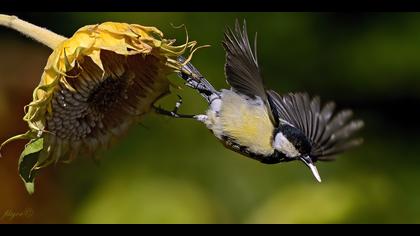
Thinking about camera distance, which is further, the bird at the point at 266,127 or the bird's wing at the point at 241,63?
the bird at the point at 266,127

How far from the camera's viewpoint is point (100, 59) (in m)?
1.62

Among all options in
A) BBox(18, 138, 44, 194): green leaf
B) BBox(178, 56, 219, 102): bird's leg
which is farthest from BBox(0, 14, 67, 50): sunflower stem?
BBox(178, 56, 219, 102): bird's leg

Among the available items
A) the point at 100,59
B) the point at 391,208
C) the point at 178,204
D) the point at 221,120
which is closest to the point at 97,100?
the point at 100,59

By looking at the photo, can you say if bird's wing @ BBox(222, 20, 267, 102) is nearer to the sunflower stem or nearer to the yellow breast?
the yellow breast

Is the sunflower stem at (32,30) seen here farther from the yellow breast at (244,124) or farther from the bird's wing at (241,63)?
the yellow breast at (244,124)

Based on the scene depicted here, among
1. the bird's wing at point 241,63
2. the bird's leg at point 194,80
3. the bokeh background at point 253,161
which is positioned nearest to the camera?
the bird's wing at point 241,63

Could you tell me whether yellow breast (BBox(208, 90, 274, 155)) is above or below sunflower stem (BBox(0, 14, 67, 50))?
below

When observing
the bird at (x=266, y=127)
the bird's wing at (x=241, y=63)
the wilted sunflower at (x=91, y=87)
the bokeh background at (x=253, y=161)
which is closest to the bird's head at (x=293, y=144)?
the bird at (x=266, y=127)

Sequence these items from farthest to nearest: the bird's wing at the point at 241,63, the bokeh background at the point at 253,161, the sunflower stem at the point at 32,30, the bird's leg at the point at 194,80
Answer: the bokeh background at the point at 253,161
the bird's leg at the point at 194,80
the bird's wing at the point at 241,63
the sunflower stem at the point at 32,30

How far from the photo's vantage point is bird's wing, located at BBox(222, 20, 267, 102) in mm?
1710

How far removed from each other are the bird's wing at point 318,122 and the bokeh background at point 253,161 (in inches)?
29.1

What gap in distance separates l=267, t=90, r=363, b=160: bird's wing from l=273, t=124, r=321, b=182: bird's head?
4 centimetres

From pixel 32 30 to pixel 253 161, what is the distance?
142cm

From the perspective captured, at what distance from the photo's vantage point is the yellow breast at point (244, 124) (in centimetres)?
191
